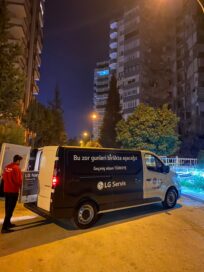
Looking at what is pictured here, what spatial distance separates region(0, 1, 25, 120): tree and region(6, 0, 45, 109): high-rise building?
16.5 m

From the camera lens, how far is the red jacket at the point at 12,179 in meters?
6.75

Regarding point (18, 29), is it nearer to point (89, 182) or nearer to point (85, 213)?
point (89, 182)

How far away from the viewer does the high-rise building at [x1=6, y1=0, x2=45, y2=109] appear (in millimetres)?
36906

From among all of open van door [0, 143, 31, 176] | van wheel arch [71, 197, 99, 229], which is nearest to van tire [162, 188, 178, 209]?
van wheel arch [71, 197, 99, 229]

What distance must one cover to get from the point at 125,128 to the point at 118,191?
17.5m

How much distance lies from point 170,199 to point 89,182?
4088 millimetres

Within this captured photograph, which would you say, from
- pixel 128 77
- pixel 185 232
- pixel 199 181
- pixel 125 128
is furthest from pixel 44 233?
pixel 128 77

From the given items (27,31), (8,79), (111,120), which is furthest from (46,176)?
(111,120)

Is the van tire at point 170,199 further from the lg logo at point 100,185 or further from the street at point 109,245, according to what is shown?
the lg logo at point 100,185

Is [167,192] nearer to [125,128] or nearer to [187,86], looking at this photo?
[125,128]

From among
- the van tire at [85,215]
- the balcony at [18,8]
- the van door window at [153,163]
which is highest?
the balcony at [18,8]

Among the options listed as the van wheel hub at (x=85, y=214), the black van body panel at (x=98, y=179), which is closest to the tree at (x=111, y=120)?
the black van body panel at (x=98, y=179)

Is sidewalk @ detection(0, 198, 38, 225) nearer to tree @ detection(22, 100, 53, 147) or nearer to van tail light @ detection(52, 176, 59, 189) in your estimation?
van tail light @ detection(52, 176, 59, 189)

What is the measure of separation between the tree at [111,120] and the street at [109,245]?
4650 centimetres
